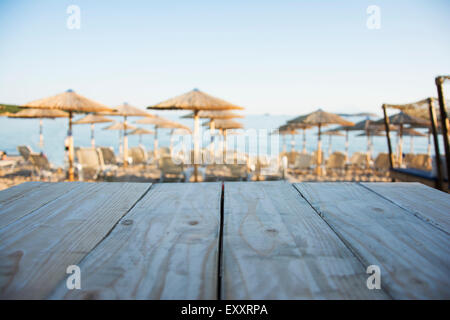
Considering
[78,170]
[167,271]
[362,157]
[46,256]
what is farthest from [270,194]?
[362,157]

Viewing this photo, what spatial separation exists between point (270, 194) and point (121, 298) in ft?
2.19

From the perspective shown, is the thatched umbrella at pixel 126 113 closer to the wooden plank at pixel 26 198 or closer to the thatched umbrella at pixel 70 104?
the thatched umbrella at pixel 70 104

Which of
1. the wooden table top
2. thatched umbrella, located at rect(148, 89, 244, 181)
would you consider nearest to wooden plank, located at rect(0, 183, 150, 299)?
the wooden table top

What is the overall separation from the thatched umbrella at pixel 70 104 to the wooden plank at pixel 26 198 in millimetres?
5805

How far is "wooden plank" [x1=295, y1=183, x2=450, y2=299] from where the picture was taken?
0.46 metres

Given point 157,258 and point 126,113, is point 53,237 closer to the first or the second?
point 157,258

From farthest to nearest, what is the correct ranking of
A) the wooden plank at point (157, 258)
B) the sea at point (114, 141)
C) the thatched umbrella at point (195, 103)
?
1. the sea at point (114, 141)
2. the thatched umbrella at point (195, 103)
3. the wooden plank at point (157, 258)

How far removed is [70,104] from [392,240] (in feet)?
23.4

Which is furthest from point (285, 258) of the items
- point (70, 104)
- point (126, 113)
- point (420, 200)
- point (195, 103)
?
point (126, 113)

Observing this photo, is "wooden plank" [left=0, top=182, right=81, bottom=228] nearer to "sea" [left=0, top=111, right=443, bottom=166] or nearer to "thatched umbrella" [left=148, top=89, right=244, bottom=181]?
"thatched umbrella" [left=148, top=89, right=244, bottom=181]

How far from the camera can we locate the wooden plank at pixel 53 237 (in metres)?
0.47

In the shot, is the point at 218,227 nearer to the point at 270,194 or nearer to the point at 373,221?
the point at 270,194

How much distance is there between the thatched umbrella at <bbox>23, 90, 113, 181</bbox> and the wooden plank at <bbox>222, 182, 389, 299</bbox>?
6.56m

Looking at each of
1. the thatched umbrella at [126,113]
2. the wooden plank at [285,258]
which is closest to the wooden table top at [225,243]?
the wooden plank at [285,258]
